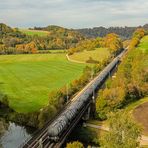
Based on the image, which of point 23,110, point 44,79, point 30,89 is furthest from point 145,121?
point 44,79

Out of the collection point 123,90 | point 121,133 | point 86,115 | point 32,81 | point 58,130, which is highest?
point 121,133

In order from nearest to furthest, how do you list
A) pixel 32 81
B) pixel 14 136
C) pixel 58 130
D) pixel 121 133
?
pixel 121 133, pixel 58 130, pixel 14 136, pixel 32 81

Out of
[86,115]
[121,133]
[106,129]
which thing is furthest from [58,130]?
[86,115]

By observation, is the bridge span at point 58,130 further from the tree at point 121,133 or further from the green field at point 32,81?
the green field at point 32,81

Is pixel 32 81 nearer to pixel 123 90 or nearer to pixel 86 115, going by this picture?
pixel 123 90

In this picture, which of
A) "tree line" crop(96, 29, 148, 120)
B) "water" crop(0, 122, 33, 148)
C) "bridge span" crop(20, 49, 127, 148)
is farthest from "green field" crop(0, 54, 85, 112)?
"tree line" crop(96, 29, 148, 120)

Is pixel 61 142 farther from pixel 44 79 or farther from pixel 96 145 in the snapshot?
pixel 44 79

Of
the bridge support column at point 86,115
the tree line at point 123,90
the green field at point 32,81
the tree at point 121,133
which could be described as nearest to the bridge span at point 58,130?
the bridge support column at point 86,115
